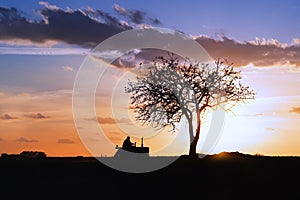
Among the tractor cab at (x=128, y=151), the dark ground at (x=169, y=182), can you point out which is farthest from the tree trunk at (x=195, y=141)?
the dark ground at (x=169, y=182)

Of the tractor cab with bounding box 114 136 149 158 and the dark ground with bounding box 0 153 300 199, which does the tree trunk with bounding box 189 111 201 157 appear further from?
the dark ground with bounding box 0 153 300 199

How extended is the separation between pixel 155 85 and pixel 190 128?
6362 millimetres

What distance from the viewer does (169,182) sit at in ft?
107

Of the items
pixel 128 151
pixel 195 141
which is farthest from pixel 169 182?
pixel 195 141

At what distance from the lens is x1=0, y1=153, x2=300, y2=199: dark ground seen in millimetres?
28047

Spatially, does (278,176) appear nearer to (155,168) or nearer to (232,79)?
(155,168)

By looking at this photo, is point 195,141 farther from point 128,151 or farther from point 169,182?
point 169,182

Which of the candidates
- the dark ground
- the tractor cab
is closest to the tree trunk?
the tractor cab

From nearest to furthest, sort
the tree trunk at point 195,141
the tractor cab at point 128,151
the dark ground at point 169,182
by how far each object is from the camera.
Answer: the dark ground at point 169,182
the tractor cab at point 128,151
the tree trunk at point 195,141

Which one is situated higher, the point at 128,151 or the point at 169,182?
the point at 128,151

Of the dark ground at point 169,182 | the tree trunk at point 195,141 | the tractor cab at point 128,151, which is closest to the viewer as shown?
the dark ground at point 169,182

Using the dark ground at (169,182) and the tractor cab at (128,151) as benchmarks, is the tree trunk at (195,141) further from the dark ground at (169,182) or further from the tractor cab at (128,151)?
the dark ground at (169,182)

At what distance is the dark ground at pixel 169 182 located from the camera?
92.0ft

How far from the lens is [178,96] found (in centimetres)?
5975
